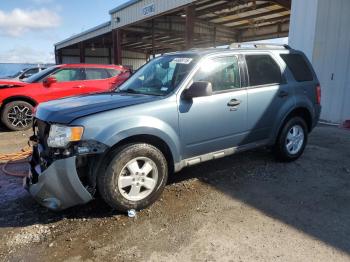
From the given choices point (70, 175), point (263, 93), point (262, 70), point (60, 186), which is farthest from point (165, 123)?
point (262, 70)

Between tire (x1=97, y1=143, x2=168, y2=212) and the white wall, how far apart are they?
645 centimetres

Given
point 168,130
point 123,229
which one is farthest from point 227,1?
point 123,229

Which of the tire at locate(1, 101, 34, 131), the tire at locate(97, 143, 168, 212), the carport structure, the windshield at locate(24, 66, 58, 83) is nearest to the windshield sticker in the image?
the tire at locate(97, 143, 168, 212)

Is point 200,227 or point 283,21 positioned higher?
point 283,21

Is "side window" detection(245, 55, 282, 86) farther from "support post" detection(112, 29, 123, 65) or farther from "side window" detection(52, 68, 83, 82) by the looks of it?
"support post" detection(112, 29, 123, 65)

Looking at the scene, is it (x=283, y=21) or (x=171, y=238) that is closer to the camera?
(x=171, y=238)

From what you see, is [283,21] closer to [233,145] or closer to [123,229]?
[233,145]

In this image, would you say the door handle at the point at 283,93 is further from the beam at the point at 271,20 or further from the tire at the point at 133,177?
the beam at the point at 271,20

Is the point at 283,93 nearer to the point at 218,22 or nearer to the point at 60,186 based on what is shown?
the point at 60,186

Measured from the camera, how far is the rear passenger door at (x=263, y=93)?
4624 millimetres

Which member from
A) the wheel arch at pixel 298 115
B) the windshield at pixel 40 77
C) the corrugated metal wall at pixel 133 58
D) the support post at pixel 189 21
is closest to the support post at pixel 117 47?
the support post at pixel 189 21

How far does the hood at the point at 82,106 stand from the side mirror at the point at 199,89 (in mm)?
409

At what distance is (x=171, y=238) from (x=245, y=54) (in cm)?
275

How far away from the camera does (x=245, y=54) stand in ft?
15.3
